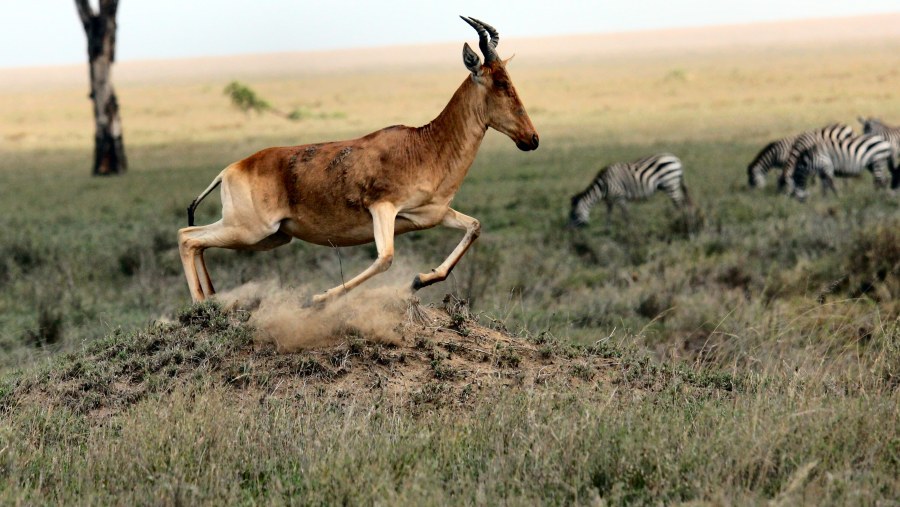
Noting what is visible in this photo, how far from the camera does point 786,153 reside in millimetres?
23312

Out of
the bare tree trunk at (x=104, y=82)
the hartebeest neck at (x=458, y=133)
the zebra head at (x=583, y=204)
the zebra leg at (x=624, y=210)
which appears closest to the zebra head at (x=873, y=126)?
the zebra leg at (x=624, y=210)

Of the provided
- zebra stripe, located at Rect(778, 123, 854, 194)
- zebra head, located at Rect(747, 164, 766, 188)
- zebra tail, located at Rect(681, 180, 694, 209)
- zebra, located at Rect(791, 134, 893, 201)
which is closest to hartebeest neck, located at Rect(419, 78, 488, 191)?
zebra tail, located at Rect(681, 180, 694, 209)

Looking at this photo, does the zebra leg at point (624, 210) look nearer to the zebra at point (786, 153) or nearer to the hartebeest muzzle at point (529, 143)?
the zebra at point (786, 153)

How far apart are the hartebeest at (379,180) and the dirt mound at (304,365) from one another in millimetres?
582

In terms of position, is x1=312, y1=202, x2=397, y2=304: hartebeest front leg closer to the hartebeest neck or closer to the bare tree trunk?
the hartebeest neck

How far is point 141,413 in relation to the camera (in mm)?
6582

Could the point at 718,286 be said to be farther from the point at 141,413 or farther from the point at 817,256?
the point at 141,413

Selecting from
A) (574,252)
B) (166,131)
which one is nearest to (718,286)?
(574,252)

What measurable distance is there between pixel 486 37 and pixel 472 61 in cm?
17

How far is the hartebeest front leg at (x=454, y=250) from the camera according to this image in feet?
23.6

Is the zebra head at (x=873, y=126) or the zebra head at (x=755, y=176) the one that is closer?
the zebra head at (x=755, y=176)

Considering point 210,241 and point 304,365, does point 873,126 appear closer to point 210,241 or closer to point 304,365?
point 304,365

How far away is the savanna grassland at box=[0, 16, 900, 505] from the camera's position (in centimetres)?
557

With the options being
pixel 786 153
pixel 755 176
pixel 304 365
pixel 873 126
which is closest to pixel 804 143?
pixel 786 153
